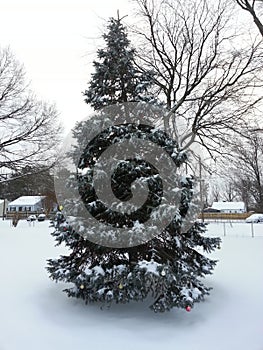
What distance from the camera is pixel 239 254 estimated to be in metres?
8.55

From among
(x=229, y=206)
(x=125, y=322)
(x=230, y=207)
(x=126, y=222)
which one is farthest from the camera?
(x=229, y=206)

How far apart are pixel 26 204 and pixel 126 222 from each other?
52350 millimetres

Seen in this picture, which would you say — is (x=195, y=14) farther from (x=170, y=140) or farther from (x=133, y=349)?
(x=133, y=349)

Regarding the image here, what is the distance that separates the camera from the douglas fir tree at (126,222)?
12.5 feet

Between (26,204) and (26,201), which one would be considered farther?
(26,201)

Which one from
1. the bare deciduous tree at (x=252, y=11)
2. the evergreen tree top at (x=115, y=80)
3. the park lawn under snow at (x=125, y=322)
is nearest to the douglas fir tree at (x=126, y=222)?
the evergreen tree top at (x=115, y=80)

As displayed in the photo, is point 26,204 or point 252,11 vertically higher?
point 252,11

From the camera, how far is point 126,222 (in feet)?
13.6

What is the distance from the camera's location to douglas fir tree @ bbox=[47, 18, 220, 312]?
12.5ft

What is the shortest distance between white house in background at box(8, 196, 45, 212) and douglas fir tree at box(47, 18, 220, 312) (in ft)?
160

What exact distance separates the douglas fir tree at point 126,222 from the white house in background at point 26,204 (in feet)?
160

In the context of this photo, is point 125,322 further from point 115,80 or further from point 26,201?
point 26,201

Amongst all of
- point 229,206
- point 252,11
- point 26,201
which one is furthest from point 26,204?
point 252,11

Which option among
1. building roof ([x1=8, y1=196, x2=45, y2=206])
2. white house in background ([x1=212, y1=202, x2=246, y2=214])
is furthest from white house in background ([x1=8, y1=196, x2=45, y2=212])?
white house in background ([x1=212, y1=202, x2=246, y2=214])
